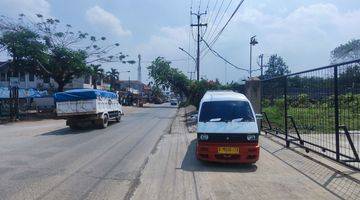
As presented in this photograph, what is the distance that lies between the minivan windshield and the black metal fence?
71.9 inches

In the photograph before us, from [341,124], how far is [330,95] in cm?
81

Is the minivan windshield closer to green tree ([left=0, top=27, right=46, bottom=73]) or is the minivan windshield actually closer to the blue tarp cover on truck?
the blue tarp cover on truck

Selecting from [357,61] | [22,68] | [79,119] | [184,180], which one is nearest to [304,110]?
[357,61]

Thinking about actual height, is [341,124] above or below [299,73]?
below

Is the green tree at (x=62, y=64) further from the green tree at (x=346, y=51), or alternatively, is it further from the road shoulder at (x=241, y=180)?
the green tree at (x=346, y=51)

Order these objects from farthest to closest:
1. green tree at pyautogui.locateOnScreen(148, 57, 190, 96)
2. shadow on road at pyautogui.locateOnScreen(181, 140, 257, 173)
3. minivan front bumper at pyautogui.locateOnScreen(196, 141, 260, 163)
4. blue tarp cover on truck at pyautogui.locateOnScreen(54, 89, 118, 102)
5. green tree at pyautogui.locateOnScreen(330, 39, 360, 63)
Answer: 1. green tree at pyautogui.locateOnScreen(330, 39, 360, 63)
2. green tree at pyautogui.locateOnScreen(148, 57, 190, 96)
3. blue tarp cover on truck at pyautogui.locateOnScreen(54, 89, 118, 102)
4. minivan front bumper at pyautogui.locateOnScreen(196, 141, 260, 163)
5. shadow on road at pyautogui.locateOnScreen(181, 140, 257, 173)

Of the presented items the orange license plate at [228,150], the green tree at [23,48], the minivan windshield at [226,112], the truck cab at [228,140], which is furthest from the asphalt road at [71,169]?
the green tree at [23,48]

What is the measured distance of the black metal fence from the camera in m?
10.6

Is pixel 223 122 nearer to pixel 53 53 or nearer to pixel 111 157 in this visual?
pixel 111 157

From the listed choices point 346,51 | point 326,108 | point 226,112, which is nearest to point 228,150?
point 226,112

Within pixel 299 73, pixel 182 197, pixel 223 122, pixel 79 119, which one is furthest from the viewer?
pixel 79 119

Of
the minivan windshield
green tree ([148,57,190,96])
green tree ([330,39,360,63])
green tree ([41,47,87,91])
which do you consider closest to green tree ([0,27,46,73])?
green tree ([41,47,87,91])

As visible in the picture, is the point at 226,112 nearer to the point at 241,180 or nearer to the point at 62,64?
the point at 241,180

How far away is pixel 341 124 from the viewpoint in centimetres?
1130
